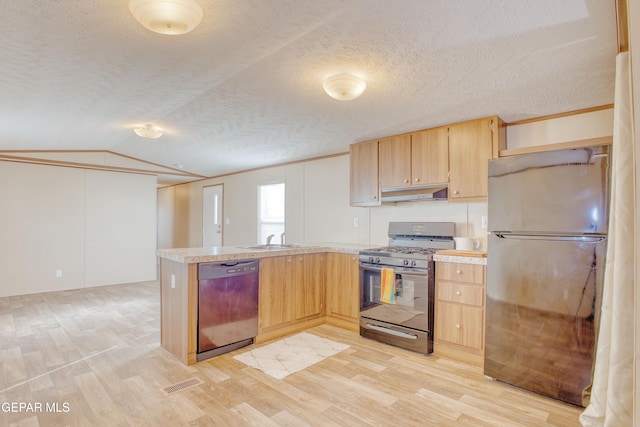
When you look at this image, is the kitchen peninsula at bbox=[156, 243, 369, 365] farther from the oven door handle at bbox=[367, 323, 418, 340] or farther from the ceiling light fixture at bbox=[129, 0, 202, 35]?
the ceiling light fixture at bbox=[129, 0, 202, 35]

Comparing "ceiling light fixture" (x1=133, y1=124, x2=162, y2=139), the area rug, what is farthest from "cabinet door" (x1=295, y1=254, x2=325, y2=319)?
"ceiling light fixture" (x1=133, y1=124, x2=162, y2=139)

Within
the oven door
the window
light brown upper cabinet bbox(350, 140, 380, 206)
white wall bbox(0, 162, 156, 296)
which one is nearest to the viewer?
the oven door

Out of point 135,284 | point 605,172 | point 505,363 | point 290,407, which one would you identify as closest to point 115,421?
point 290,407

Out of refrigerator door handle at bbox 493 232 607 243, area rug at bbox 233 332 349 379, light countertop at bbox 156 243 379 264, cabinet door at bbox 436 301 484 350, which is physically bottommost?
area rug at bbox 233 332 349 379

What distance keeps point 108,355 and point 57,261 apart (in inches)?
142

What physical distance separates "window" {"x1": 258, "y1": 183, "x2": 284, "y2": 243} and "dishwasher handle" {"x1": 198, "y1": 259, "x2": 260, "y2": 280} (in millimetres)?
2713

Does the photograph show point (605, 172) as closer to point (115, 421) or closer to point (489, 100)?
point (489, 100)

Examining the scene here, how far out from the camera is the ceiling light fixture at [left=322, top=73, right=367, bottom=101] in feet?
7.71

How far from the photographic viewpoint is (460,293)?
2.91 m

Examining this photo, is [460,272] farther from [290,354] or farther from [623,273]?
[623,273]

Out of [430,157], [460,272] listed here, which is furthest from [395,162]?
[460,272]

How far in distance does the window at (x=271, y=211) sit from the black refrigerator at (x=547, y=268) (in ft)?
13.0

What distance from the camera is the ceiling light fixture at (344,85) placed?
2.35 metres

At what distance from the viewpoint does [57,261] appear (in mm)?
5531
